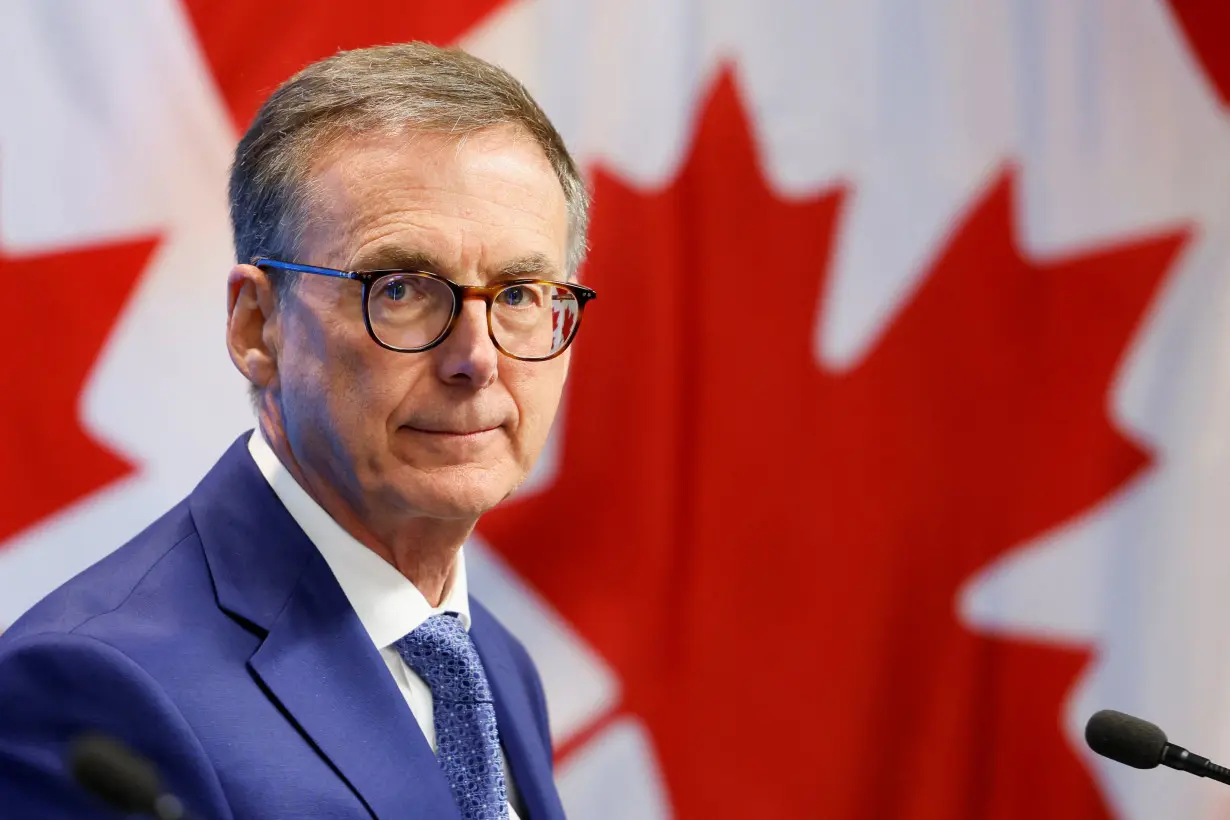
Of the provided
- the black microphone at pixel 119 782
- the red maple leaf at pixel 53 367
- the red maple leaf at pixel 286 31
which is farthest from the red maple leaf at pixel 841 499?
the black microphone at pixel 119 782

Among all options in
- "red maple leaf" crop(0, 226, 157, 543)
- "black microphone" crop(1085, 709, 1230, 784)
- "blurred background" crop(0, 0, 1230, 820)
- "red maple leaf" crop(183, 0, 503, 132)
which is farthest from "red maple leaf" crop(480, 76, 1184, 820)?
"black microphone" crop(1085, 709, 1230, 784)

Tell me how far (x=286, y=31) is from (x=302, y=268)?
864 millimetres

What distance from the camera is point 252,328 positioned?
1.39 meters

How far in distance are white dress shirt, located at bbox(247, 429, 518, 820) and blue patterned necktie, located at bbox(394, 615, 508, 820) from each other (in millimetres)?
12

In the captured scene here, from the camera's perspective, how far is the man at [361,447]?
1204mm

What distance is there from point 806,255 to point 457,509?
109 centimetres

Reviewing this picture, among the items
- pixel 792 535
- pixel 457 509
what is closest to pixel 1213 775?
pixel 457 509

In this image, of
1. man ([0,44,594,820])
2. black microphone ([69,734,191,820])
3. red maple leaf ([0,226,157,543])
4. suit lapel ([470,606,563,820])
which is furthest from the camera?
red maple leaf ([0,226,157,543])

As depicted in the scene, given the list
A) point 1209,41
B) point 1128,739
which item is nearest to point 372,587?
point 1128,739

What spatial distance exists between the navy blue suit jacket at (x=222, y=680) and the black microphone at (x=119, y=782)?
175mm

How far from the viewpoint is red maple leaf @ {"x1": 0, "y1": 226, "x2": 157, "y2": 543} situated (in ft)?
6.18

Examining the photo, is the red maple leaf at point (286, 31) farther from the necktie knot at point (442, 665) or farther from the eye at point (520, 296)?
the necktie knot at point (442, 665)

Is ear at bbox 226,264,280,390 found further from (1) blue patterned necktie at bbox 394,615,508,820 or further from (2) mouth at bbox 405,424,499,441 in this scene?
(1) blue patterned necktie at bbox 394,615,508,820

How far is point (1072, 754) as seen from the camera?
2.26 meters
